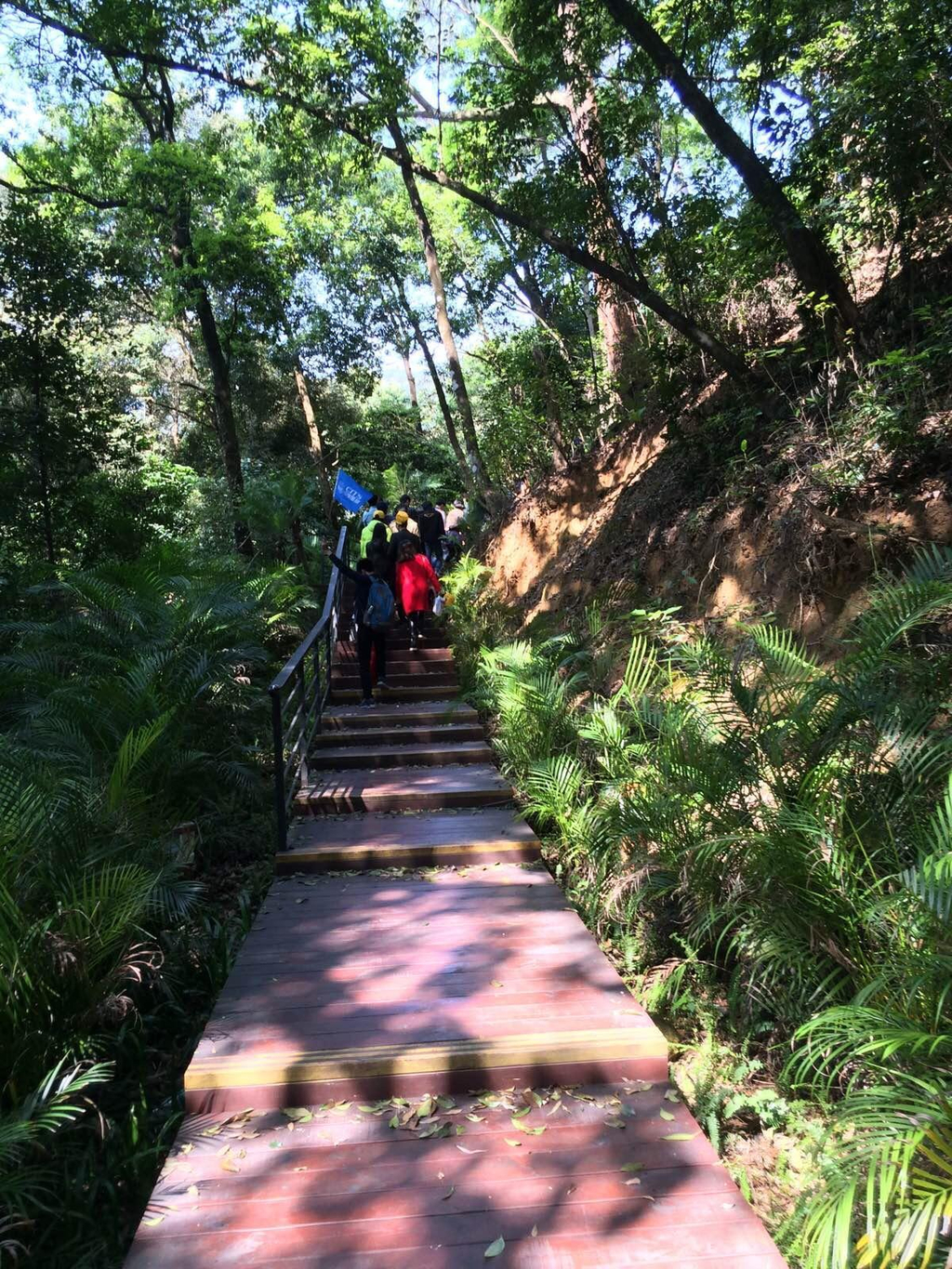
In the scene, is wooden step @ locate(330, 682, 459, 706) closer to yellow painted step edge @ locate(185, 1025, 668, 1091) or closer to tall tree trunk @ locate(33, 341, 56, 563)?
yellow painted step edge @ locate(185, 1025, 668, 1091)

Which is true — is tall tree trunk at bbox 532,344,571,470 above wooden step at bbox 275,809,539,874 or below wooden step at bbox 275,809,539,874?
above

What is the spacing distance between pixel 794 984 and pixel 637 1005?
0.65m

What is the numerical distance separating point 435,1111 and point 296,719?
386 centimetres

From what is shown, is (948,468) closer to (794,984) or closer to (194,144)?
(794,984)

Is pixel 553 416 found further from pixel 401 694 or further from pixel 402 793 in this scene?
pixel 402 793

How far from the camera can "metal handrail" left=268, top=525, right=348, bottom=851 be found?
5148 millimetres

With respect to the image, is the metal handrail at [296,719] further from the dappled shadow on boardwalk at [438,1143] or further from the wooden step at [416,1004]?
the dappled shadow on boardwalk at [438,1143]

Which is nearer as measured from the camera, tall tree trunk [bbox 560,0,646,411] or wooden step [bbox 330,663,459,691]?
tall tree trunk [bbox 560,0,646,411]

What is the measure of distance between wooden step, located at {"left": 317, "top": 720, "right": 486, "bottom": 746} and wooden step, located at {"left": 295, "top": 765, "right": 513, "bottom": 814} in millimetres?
830

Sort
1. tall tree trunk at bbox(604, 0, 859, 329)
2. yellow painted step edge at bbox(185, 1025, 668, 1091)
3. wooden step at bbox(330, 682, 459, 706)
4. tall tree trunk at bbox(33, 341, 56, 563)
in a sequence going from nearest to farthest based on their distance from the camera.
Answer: yellow painted step edge at bbox(185, 1025, 668, 1091), tall tree trunk at bbox(604, 0, 859, 329), wooden step at bbox(330, 682, 459, 706), tall tree trunk at bbox(33, 341, 56, 563)

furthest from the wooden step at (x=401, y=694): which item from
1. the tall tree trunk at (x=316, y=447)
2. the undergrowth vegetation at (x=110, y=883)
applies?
the tall tree trunk at (x=316, y=447)

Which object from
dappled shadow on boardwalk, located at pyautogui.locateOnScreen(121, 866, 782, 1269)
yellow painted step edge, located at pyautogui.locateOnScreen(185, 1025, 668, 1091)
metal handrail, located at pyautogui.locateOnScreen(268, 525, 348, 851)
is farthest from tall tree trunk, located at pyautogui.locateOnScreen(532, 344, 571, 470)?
yellow painted step edge, located at pyautogui.locateOnScreen(185, 1025, 668, 1091)

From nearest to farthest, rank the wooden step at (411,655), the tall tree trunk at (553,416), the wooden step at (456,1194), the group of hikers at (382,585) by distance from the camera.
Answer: the wooden step at (456,1194), the group of hikers at (382,585), the wooden step at (411,655), the tall tree trunk at (553,416)

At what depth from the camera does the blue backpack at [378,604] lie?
770 cm
